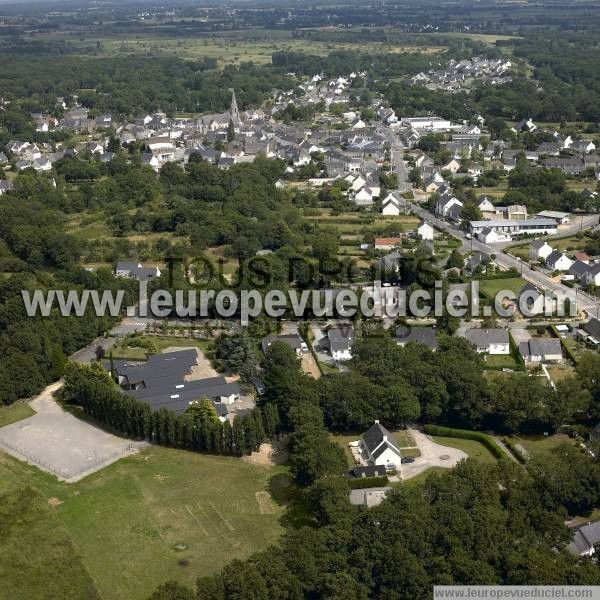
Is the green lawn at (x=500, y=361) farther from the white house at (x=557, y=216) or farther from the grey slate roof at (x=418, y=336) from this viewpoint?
the white house at (x=557, y=216)

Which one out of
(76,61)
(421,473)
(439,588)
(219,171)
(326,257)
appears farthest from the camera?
(76,61)

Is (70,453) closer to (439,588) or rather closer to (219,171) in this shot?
(439,588)

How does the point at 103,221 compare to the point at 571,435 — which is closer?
the point at 571,435

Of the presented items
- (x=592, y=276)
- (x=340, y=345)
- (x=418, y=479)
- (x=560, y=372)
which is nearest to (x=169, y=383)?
(x=340, y=345)

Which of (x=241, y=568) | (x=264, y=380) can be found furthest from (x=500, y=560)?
(x=264, y=380)

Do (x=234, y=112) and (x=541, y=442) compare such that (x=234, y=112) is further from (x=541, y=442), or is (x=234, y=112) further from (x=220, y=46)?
(x=220, y=46)

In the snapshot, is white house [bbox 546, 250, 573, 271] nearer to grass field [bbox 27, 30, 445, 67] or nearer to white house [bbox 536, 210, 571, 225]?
white house [bbox 536, 210, 571, 225]
